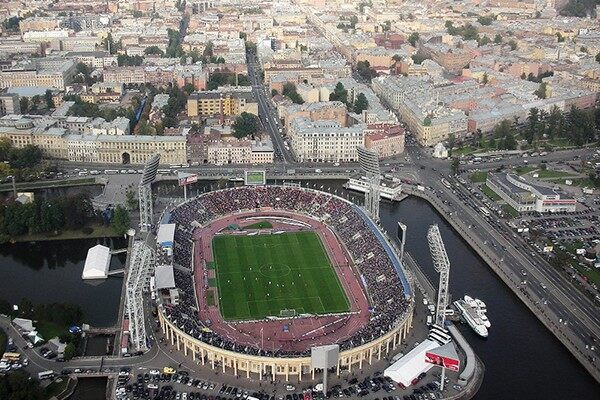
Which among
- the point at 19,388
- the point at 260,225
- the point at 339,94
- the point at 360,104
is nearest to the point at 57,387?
the point at 19,388

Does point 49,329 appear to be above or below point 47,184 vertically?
below

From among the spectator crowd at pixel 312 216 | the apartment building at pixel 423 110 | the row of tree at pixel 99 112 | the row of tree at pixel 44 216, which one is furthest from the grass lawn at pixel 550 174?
the row of tree at pixel 99 112

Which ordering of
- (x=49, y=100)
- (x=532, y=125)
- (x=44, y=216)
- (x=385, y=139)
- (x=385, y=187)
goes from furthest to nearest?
(x=49, y=100), (x=532, y=125), (x=385, y=139), (x=385, y=187), (x=44, y=216)

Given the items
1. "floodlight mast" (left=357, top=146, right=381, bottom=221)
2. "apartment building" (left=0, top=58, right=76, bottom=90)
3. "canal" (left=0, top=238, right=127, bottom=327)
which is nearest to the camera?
"canal" (left=0, top=238, right=127, bottom=327)

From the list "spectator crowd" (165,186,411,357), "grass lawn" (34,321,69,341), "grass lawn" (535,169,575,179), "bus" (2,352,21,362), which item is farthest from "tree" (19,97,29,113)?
"grass lawn" (535,169,575,179)

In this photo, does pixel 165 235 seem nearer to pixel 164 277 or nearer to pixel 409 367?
pixel 164 277

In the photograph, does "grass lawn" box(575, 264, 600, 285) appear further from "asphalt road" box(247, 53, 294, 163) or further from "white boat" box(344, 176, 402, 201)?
"asphalt road" box(247, 53, 294, 163)

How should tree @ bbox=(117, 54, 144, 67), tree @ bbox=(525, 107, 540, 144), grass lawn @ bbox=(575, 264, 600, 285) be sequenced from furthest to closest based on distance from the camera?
tree @ bbox=(117, 54, 144, 67) < tree @ bbox=(525, 107, 540, 144) < grass lawn @ bbox=(575, 264, 600, 285)
